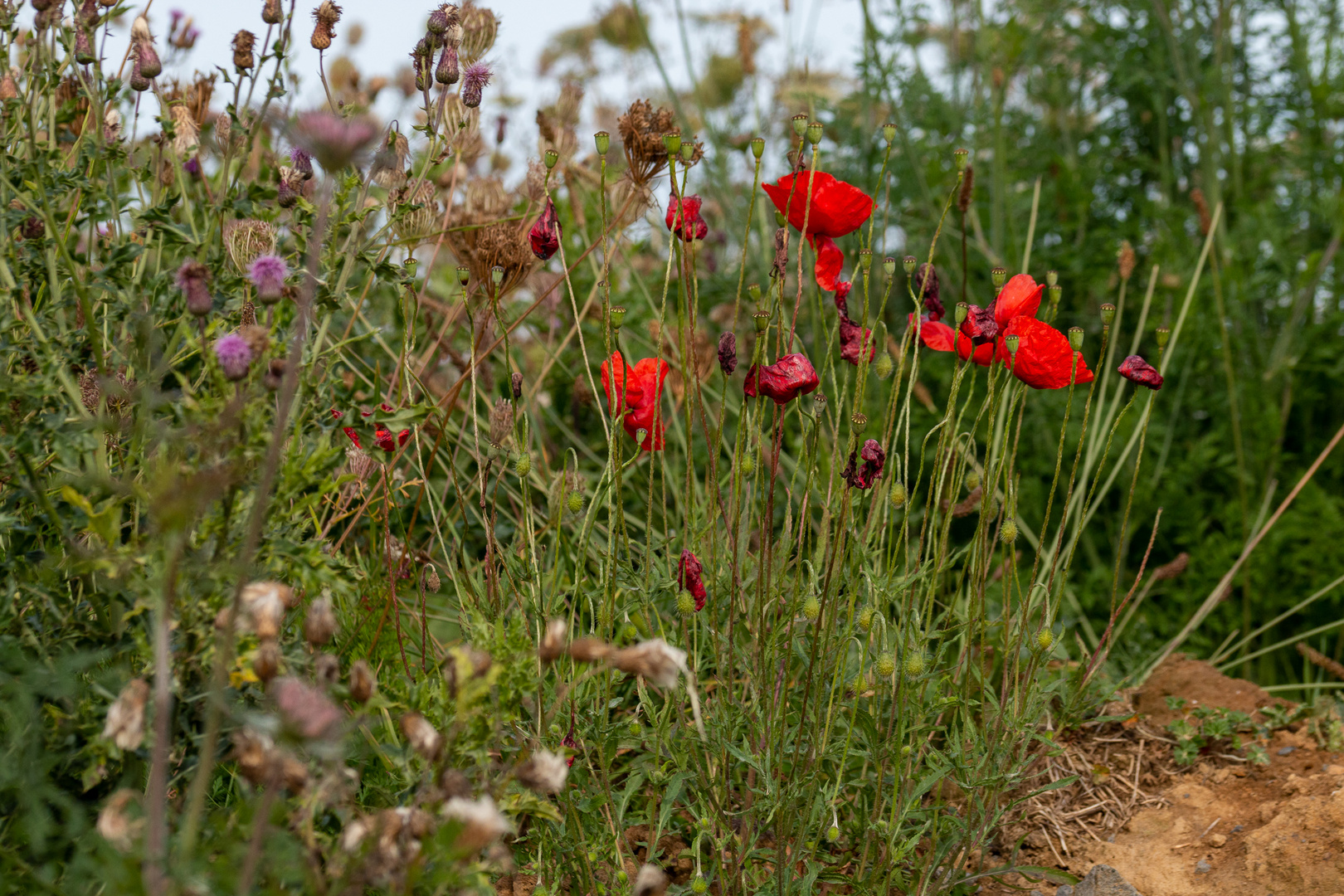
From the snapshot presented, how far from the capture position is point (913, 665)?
4.89ft

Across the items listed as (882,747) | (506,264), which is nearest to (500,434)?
(506,264)

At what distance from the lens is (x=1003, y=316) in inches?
63.6

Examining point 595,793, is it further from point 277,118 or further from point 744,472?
point 277,118

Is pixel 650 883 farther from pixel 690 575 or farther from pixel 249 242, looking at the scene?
pixel 249 242

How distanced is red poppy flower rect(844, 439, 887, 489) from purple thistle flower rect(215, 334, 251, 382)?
757 mm

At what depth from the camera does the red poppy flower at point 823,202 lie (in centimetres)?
164

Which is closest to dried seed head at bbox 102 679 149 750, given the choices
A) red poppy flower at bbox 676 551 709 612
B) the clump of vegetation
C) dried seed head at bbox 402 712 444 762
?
the clump of vegetation

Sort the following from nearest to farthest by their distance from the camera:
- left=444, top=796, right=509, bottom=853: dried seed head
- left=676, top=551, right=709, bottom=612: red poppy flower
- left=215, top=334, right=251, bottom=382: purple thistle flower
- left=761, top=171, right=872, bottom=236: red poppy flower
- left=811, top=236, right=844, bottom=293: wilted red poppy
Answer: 1. left=444, top=796, right=509, bottom=853: dried seed head
2. left=215, top=334, right=251, bottom=382: purple thistle flower
3. left=676, top=551, right=709, bottom=612: red poppy flower
4. left=761, top=171, right=872, bottom=236: red poppy flower
5. left=811, top=236, right=844, bottom=293: wilted red poppy

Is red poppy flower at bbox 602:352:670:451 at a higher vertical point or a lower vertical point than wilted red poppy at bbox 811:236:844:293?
lower

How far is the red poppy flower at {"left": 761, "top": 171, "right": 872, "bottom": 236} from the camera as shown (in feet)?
5.40

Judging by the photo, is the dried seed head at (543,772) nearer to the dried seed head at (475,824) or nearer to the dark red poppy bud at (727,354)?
the dried seed head at (475,824)

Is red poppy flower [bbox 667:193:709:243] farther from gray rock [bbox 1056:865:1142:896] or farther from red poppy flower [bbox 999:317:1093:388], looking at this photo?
gray rock [bbox 1056:865:1142:896]

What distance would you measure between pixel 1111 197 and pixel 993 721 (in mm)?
2829

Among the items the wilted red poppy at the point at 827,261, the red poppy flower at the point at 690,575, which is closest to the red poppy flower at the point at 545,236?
the wilted red poppy at the point at 827,261
